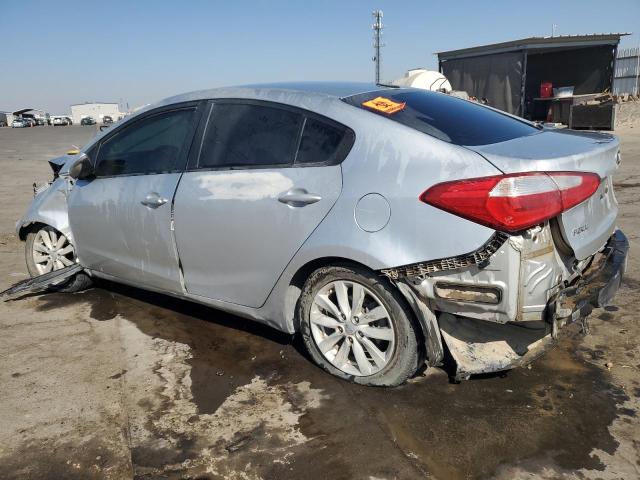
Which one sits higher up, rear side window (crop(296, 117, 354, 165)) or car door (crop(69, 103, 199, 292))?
rear side window (crop(296, 117, 354, 165))

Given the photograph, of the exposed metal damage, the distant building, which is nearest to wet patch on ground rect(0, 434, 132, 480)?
the exposed metal damage

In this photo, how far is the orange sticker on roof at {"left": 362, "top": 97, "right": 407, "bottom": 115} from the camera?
9.33ft

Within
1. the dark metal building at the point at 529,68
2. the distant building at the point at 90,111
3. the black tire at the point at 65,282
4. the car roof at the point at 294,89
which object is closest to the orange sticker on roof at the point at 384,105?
the car roof at the point at 294,89

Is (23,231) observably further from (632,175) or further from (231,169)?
(632,175)

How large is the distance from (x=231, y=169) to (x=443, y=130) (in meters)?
1.25

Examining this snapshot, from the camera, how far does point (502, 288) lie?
94.2 inches

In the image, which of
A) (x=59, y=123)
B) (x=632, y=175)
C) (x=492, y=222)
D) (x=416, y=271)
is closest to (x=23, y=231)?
(x=416, y=271)

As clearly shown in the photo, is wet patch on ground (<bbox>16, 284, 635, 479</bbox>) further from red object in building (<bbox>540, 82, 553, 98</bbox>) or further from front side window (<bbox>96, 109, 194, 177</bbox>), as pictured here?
red object in building (<bbox>540, 82, 553, 98</bbox>)

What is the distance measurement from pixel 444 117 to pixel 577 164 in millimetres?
746

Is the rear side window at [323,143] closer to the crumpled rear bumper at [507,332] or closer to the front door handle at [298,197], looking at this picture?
the front door handle at [298,197]

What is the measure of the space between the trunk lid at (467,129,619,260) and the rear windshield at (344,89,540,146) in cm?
13

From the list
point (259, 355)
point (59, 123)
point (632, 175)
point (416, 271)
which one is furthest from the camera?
point (59, 123)

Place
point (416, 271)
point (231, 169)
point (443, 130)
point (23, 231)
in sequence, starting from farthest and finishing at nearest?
point (23, 231) → point (231, 169) → point (443, 130) → point (416, 271)

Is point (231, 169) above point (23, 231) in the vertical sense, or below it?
above
